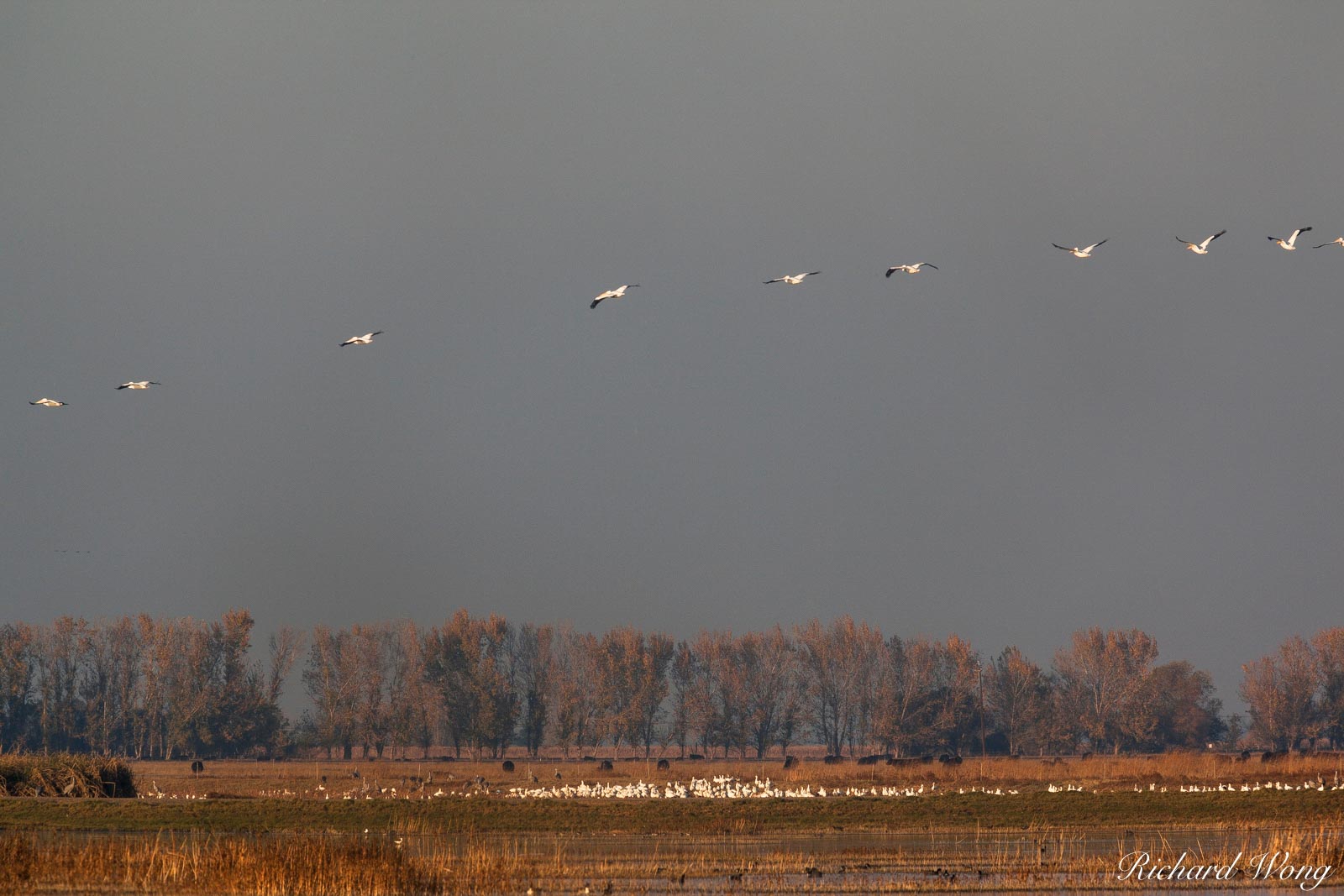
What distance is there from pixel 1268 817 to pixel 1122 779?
1836 centimetres

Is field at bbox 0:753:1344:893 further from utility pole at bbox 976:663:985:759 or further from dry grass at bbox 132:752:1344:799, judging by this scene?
utility pole at bbox 976:663:985:759

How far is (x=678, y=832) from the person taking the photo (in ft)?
139

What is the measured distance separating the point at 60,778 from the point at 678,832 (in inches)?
817

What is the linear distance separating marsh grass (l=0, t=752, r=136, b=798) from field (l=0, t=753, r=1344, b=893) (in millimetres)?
1473

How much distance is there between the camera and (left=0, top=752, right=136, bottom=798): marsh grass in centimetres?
4759

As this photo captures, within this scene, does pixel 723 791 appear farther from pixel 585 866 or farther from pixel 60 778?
pixel 60 778

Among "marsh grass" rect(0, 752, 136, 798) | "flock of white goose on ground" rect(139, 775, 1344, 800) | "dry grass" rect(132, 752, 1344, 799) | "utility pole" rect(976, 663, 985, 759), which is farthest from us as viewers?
"utility pole" rect(976, 663, 985, 759)

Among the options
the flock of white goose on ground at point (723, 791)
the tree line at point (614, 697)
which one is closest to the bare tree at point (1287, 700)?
the tree line at point (614, 697)

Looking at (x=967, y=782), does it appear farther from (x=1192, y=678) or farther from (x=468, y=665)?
(x=1192, y=678)

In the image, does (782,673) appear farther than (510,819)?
Yes

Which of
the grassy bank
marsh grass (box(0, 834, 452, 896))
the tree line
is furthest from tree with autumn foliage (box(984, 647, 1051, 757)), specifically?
marsh grass (box(0, 834, 452, 896))

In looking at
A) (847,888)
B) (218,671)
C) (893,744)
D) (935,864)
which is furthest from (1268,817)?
(218,671)

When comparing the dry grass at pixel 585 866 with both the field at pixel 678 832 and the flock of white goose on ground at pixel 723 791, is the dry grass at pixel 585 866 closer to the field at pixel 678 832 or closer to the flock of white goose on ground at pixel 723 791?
the field at pixel 678 832

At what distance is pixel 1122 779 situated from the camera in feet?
202
